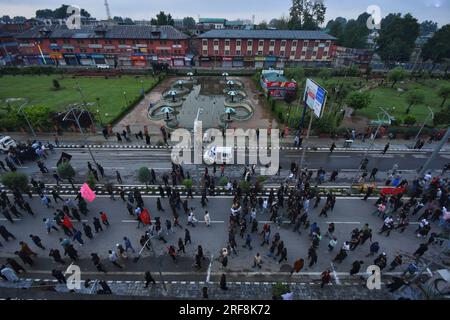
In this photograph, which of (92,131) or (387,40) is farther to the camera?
(387,40)

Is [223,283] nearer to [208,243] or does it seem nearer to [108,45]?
[208,243]

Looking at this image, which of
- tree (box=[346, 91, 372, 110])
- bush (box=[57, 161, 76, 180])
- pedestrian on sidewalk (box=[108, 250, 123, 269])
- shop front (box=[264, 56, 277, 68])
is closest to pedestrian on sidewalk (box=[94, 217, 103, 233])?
pedestrian on sidewalk (box=[108, 250, 123, 269])

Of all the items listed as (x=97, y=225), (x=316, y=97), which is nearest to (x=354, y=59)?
(x=316, y=97)

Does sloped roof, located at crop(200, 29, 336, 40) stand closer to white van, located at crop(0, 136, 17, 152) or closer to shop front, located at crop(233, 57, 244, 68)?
shop front, located at crop(233, 57, 244, 68)

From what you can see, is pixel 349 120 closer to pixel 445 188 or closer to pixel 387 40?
pixel 445 188

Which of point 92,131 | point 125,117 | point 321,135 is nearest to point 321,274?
point 321,135

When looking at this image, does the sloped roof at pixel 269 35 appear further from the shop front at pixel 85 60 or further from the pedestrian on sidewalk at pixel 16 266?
the pedestrian on sidewalk at pixel 16 266
